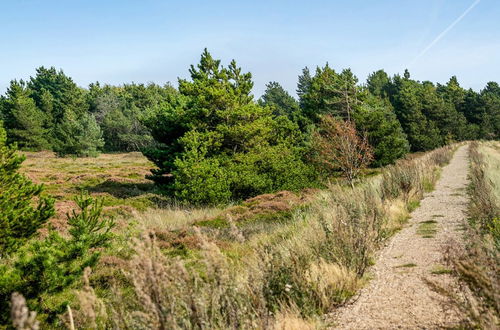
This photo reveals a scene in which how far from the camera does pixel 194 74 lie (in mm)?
24172

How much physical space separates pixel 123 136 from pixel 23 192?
184 feet

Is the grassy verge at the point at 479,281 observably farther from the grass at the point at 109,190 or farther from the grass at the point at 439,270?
the grass at the point at 109,190

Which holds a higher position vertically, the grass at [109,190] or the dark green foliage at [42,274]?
the dark green foliage at [42,274]

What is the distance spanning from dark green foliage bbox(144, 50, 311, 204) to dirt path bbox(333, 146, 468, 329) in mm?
9530

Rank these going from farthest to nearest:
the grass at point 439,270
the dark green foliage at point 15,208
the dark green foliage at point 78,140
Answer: the dark green foliage at point 78,140 → the dark green foliage at point 15,208 → the grass at point 439,270

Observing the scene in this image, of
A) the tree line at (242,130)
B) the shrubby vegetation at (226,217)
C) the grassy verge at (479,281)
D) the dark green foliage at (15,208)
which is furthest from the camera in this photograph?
the tree line at (242,130)

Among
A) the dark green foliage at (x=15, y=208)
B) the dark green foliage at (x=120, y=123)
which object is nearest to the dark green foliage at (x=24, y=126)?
the dark green foliage at (x=120, y=123)

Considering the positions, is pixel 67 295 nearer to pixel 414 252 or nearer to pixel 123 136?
pixel 414 252

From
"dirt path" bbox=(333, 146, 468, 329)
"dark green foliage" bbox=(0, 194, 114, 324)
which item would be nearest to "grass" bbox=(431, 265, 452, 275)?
"dirt path" bbox=(333, 146, 468, 329)

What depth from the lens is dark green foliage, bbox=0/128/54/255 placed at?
5996mm

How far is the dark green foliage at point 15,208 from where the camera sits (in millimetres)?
5996

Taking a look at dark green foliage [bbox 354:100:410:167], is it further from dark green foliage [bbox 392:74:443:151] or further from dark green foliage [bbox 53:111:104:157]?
dark green foliage [bbox 53:111:104:157]

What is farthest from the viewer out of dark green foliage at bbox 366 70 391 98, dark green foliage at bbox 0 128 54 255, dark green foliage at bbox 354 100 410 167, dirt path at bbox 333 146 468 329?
dark green foliage at bbox 366 70 391 98

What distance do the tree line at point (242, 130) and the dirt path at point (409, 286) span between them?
9185 mm
